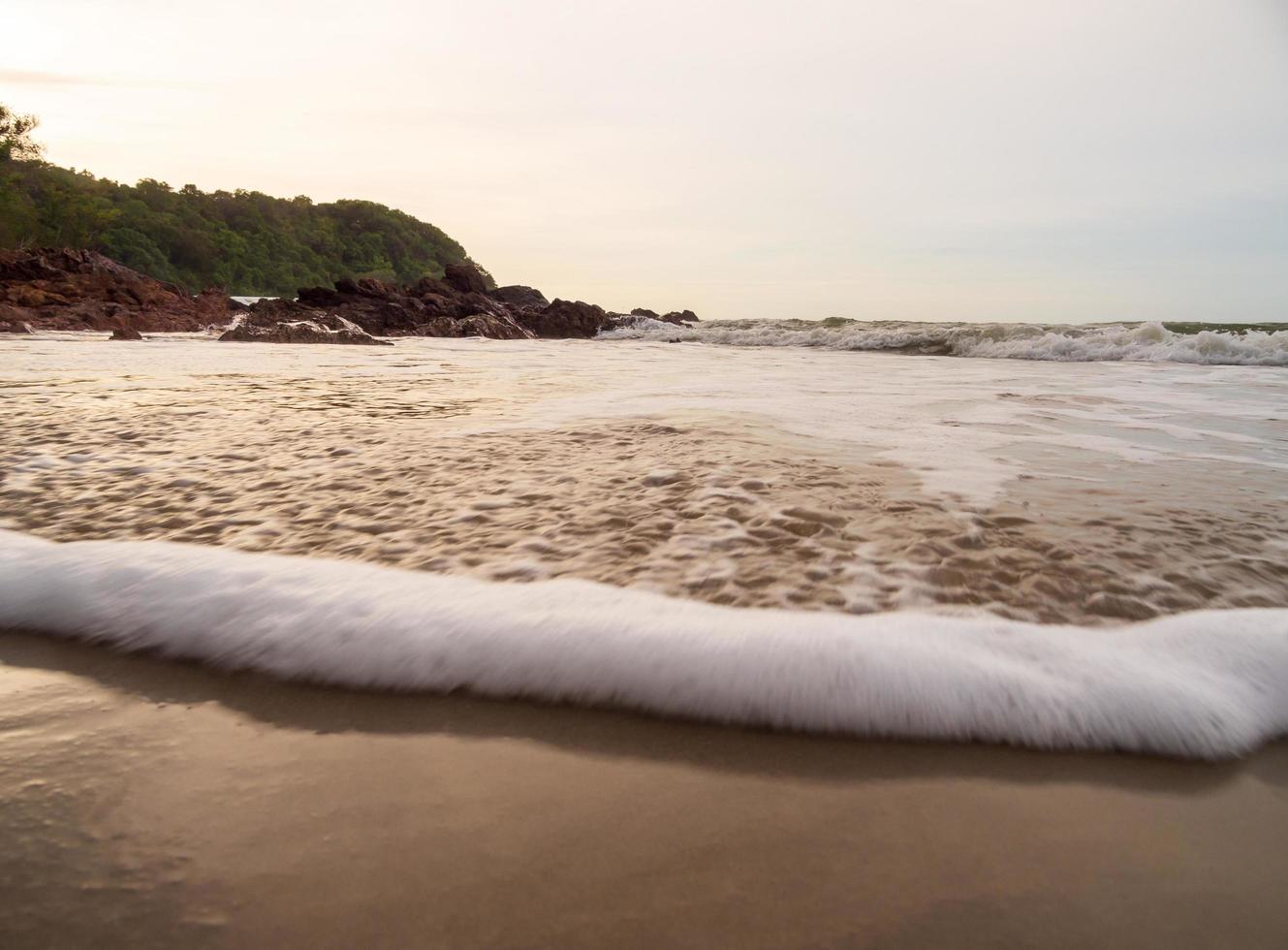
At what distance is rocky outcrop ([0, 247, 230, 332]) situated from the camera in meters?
11.6

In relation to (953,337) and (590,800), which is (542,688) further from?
(953,337)

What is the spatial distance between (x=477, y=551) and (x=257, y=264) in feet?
210

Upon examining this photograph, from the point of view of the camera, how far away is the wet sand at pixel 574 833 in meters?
0.68

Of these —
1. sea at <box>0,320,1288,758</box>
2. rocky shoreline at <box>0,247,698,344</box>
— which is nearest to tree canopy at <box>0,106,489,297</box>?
rocky shoreline at <box>0,247,698,344</box>

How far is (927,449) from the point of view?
2672 millimetres

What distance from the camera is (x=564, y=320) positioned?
63.5 ft

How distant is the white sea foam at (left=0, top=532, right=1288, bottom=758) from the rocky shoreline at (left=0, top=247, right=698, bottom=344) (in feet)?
31.6

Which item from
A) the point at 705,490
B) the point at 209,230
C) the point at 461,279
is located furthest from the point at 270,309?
the point at 209,230

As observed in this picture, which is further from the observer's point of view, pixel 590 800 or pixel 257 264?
pixel 257 264

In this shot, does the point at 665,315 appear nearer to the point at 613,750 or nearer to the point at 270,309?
the point at 270,309

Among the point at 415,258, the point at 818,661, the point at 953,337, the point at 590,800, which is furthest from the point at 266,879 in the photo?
the point at 415,258

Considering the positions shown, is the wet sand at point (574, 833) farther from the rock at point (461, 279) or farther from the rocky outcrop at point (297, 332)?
the rock at point (461, 279)

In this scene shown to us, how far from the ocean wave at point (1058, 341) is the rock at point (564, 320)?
8.34 feet

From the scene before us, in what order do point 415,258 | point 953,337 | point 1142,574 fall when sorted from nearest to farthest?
point 1142,574 < point 953,337 < point 415,258
